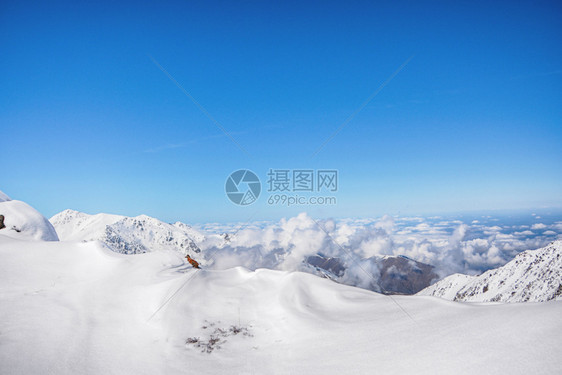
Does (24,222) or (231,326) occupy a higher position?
(24,222)

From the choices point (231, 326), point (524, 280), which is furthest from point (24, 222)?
point (524, 280)

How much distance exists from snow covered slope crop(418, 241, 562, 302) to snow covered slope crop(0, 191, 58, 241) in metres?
154

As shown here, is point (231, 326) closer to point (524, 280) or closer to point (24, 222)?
point (24, 222)

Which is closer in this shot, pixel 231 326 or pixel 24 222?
pixel 231 326

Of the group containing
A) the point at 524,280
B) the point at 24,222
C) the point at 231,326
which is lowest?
the point at 524,280

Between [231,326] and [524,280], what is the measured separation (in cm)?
20455

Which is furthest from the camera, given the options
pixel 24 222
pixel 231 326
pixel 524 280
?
pixel 524 280

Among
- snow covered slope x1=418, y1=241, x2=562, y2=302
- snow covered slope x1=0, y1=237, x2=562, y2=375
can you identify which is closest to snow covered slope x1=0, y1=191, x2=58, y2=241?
snow covered slope x1=0, y1=237, x2=562, y2=375

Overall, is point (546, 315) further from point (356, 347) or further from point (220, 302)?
point (220, 302)

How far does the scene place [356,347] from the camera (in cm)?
750

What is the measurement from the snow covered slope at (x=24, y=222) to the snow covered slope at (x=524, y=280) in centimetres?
15359

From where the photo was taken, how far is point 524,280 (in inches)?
6053

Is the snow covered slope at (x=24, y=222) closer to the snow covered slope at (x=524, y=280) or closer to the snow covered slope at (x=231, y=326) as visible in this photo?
the snow covered slope at (x=231, y=326)

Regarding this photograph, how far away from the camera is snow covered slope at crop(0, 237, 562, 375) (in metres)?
6.19
